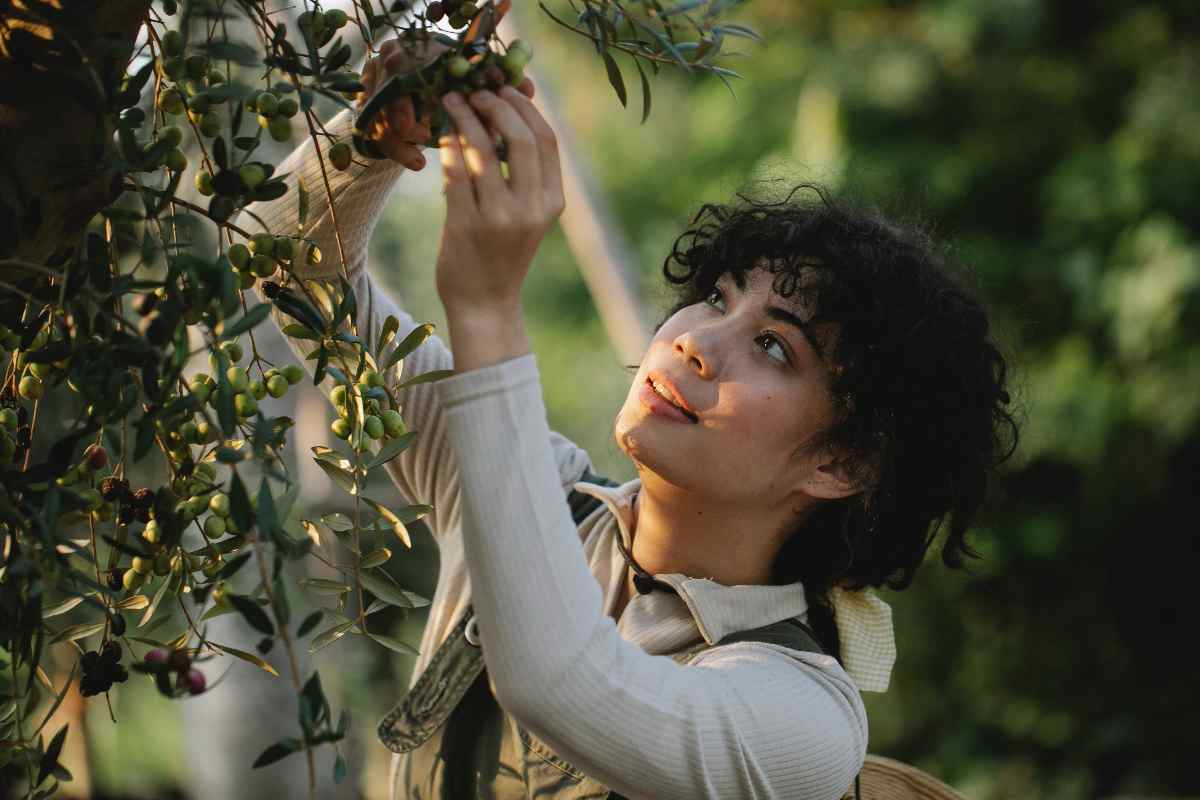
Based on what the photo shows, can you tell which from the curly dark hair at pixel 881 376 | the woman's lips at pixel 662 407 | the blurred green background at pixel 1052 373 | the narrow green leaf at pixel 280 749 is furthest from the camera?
the blurred green background at pixel 1052 373

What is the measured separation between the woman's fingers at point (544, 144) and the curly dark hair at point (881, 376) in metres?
0.55

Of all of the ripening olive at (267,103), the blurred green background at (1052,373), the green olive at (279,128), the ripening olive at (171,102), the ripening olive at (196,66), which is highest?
the ripening olive at (196,66)

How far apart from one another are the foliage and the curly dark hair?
38 centimetres

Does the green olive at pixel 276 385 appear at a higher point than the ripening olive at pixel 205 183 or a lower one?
lower

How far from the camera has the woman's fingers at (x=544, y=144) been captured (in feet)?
3.53

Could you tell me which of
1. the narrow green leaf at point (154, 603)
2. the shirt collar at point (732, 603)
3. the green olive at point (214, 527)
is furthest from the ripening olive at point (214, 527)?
the shirt collar at point (732, 603)

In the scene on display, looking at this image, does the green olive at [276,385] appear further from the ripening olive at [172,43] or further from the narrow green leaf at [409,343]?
the ripening olive at [172,43]

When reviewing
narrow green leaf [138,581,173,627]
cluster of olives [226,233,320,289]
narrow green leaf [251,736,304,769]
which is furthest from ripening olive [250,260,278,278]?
narrow green leaf [251,736,304,769]

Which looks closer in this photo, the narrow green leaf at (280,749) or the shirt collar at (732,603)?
the narrow green leaf at (280,749)

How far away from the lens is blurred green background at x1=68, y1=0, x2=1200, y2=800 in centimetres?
588

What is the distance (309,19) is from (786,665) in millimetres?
803

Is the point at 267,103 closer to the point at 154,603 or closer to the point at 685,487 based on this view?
the point at 154,603

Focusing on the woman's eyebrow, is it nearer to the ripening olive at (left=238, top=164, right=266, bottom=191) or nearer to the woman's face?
the woman's face

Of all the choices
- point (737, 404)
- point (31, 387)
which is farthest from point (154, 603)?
point (737, 404)
